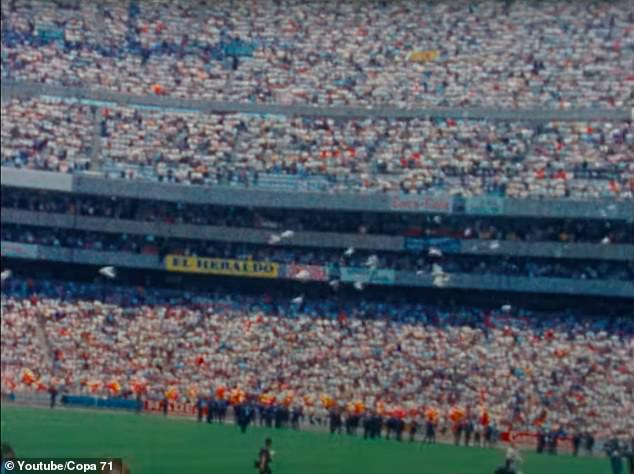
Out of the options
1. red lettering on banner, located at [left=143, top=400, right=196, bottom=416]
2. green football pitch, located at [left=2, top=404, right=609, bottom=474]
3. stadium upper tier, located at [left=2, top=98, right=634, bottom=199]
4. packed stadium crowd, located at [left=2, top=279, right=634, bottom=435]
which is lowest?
green football pitch, located at [left=2, top=404, right=609, bottom=474]

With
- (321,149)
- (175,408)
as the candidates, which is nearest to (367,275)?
(321,149)

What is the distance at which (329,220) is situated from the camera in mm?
24391

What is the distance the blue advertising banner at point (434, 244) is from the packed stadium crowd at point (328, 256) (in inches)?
5.3

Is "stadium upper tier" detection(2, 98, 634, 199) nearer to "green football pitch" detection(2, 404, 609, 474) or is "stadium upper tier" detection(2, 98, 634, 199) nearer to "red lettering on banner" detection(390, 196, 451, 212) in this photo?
"red lettering on banner" detection(390, 196, 451, 212)

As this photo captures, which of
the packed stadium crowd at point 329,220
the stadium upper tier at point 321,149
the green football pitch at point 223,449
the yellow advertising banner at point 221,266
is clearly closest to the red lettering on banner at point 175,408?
the green football pitch at point 223,449

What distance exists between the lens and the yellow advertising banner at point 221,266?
2442 centimetres

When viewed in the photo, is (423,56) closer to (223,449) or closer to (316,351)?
(316,351)

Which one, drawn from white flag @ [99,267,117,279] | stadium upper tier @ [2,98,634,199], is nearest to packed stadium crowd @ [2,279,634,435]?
white flag @ [99,267,117,279]

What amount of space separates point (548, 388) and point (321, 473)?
476 cm

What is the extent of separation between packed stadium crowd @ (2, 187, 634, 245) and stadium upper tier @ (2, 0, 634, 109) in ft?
7.62

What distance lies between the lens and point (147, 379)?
2244 cm

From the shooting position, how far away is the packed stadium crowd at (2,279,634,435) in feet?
66.2

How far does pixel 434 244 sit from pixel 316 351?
2933mm

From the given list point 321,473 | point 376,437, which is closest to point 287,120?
point 376,437
